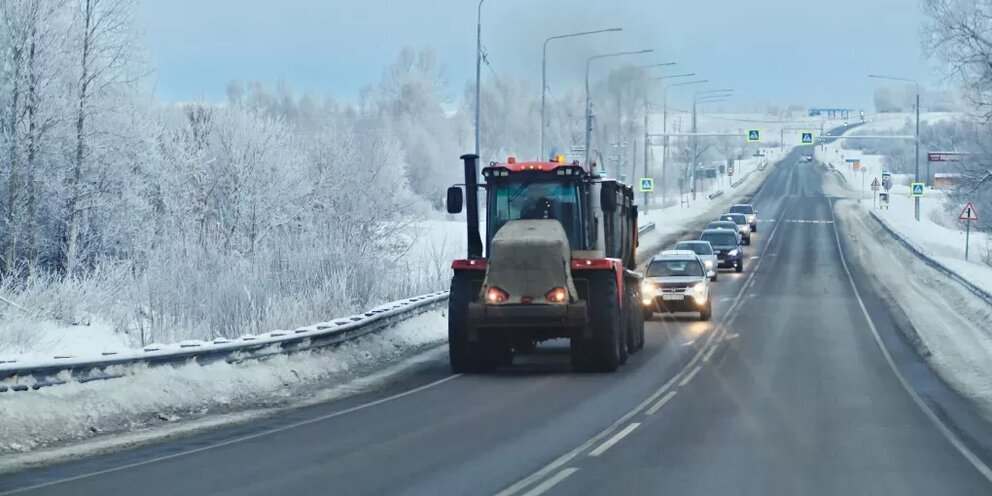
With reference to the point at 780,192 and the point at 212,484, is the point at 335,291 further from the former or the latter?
the point at 780,192

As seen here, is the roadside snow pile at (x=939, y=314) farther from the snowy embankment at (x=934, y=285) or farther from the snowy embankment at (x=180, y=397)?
the snowy embankment at (x=180, y=397)

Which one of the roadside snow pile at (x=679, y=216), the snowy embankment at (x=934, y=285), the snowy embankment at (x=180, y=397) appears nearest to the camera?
the snowy embankment at (x=180, y=397)

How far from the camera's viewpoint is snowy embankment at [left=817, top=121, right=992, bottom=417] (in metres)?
25.3

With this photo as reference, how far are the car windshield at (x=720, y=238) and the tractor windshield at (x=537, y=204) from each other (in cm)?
3406

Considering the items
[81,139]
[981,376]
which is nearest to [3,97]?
[81,139]

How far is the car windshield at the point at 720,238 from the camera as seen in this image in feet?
184

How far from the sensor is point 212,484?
11.5 meters

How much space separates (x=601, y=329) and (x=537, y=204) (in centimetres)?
247

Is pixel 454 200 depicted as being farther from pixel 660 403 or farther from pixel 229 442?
pixel 229 442

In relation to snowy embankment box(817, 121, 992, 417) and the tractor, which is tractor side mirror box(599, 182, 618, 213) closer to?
the tractor

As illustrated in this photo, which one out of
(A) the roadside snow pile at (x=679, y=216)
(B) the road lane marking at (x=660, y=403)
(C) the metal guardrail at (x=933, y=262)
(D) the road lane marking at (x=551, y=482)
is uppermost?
(D) the road lane marking at (x=551, y=482)

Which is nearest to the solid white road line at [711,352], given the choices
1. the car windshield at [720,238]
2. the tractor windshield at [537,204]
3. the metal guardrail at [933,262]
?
the tractor windshield at [537,204]

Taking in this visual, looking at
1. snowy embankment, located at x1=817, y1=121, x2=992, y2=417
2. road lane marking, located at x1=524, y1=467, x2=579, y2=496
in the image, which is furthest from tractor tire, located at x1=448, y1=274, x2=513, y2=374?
road lane marking, located at x1=524, y1=467, x2=579, y2=496

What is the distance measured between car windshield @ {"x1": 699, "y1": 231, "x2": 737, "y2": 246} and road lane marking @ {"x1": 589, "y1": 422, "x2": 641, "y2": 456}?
40.7m
